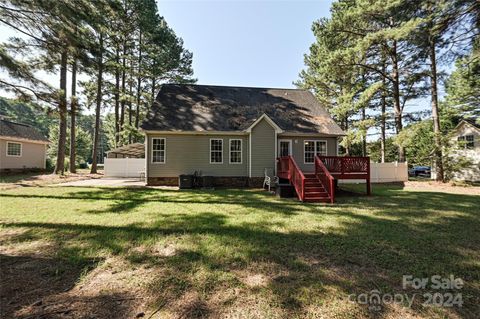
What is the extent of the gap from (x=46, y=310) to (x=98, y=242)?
1952mm

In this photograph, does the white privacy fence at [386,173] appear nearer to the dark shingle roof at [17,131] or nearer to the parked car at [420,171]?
the parked car at [420,171]

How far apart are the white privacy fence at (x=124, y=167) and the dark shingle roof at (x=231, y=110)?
6.56 metres

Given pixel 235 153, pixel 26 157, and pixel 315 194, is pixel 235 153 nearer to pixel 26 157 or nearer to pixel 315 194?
pixel 315 194

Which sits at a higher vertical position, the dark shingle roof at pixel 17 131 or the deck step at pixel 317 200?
the dark shingle roof at pixel 17 131

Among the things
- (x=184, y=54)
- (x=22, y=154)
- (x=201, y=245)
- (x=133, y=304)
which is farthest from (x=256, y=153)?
(x=22, y=154)

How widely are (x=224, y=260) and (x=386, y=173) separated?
16.7 meters

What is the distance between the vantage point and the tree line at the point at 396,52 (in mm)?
9773

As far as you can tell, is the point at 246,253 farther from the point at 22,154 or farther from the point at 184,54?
the point at 184,54

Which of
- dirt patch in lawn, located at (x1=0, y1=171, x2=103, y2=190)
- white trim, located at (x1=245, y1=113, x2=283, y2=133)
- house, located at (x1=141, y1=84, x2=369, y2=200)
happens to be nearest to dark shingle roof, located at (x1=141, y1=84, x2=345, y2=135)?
house, located at (x1=141, y1=84, x2=369, y2=200)

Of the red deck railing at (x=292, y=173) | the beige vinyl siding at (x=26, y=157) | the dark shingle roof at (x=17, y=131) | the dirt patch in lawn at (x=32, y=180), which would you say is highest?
the dark shingle roof at (x=17, y=131)

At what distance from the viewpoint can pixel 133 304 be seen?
8.27ft

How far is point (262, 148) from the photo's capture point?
1261 centimetres

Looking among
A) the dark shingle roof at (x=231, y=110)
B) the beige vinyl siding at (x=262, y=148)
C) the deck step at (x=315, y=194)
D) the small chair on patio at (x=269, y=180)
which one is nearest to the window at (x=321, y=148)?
the dark shingle roof at (x=231, y=110)

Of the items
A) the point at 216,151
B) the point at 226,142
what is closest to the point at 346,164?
the point at 226,142
